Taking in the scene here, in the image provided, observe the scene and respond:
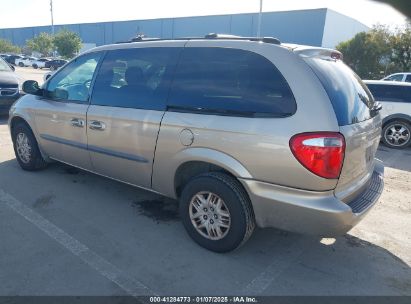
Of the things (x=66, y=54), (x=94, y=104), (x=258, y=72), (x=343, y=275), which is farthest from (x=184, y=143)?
(x=66, y=54)

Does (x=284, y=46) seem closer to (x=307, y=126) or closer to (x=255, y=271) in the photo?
(x=307, y=126)

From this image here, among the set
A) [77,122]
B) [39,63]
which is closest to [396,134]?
[77,122]

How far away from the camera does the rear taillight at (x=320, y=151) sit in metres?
2.67

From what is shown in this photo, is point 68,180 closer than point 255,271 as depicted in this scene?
No

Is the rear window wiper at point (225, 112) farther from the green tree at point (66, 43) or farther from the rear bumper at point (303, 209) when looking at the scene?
the green tree at point (66, 43)

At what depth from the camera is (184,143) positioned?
3.30 meters

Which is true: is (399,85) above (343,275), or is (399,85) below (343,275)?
above

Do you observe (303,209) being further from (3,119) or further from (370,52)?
(370,52)

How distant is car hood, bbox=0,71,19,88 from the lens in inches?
362

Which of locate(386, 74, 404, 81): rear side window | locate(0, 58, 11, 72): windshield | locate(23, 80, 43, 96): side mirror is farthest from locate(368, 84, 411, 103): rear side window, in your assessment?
locate(0, 58, 11, 72): windshield

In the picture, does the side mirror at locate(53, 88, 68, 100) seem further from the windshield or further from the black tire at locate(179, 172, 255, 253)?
the windshield

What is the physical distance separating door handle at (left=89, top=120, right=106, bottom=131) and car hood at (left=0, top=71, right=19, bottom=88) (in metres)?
6.50

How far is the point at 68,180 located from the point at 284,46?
3566 mm

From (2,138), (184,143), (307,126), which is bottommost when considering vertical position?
(2,138)
